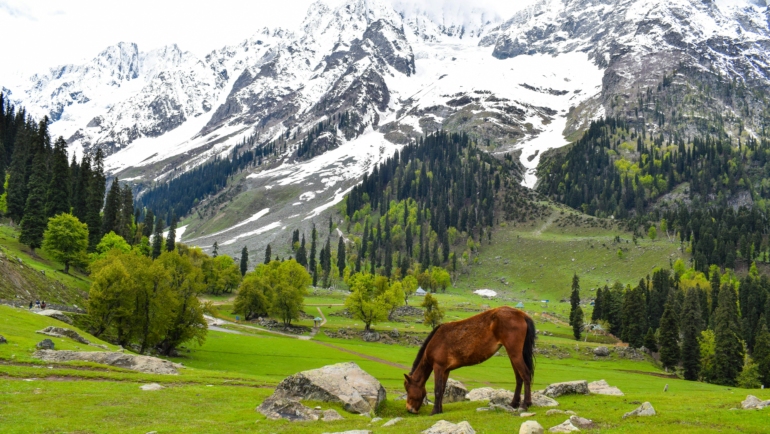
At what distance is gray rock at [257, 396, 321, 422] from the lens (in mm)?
20594

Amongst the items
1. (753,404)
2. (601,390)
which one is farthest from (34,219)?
(753,404)

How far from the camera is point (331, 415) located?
69.2ft

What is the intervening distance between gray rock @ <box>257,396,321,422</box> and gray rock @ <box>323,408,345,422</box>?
36 cm

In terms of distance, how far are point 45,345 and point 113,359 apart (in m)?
5.15

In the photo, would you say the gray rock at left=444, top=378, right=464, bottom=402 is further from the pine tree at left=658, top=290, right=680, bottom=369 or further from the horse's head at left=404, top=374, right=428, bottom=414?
the pine tree at left=658, top=290, right=680, bottom=369

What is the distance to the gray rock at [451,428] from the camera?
15719 mm

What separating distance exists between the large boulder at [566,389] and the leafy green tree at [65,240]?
84.8 metres

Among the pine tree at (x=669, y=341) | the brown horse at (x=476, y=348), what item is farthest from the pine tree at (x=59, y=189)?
the pine tree at (x=669, y=341)

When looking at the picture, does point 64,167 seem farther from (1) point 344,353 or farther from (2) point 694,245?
(2) point 694,245

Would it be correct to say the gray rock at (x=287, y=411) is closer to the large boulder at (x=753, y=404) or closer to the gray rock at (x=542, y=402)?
the gray rock at (x=542, y=402)

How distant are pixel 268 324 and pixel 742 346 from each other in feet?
307

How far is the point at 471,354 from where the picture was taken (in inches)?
835

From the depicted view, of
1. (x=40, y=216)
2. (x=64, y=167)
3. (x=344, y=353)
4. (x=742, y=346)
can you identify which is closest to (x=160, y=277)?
(x=344, y=353)

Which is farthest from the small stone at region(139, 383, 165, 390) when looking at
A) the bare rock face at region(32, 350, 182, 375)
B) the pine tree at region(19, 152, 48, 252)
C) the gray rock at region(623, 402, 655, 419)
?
the pine tree at region(19, 152, 48, 252)
